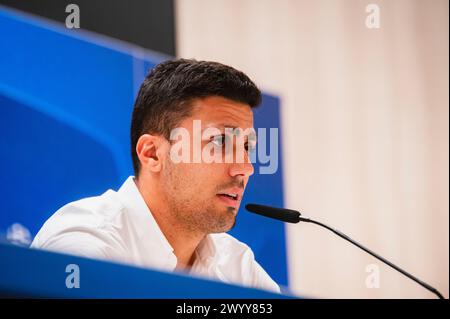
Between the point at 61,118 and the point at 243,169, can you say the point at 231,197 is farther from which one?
the point at 61,118

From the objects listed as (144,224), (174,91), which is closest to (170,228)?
(144,224)

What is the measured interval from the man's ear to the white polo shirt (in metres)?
0.07

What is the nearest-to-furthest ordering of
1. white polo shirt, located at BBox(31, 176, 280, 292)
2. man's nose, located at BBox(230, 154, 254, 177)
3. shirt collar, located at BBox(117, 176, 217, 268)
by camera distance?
white polo shirt, located at BBox(31, 176, 280, 292), shirt collar, located at BBox(117, 176, 217, 268), man's nose, located at BBox(230, 154, 254, 177)

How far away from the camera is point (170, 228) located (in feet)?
6.77

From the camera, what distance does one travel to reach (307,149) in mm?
2594

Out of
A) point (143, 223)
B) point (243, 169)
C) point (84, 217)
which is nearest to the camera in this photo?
point (84, 217)

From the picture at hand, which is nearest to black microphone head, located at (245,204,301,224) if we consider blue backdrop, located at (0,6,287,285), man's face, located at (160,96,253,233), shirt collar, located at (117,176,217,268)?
blue backdrop, located at (0,6,287,285)

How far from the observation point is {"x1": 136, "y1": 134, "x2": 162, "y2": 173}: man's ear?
2084mm

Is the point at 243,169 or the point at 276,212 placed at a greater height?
the point at 243,169

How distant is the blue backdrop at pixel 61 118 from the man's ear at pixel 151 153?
0.25 feet

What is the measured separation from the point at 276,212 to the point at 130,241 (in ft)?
1.58

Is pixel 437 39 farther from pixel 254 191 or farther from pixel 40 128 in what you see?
pixel 40 128

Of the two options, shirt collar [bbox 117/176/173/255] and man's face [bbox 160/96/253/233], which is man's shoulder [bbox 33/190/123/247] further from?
man's face [bbox 160/96/253/233]
